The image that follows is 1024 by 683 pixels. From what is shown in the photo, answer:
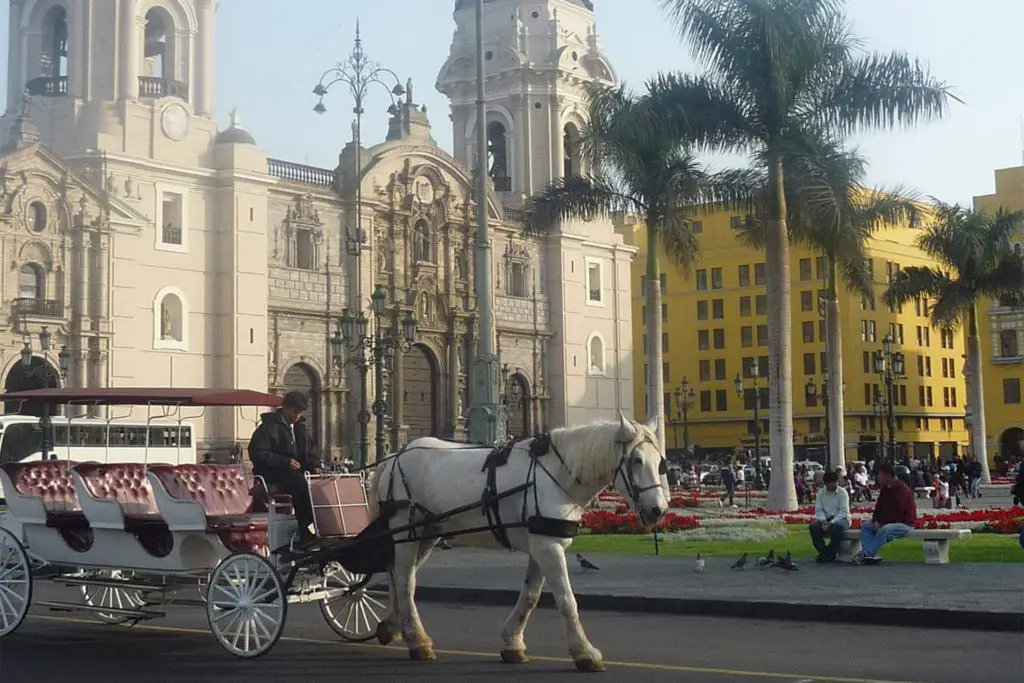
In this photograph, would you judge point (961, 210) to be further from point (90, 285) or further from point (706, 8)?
point (90, 285)

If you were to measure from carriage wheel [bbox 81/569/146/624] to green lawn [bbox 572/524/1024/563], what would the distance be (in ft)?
24.1

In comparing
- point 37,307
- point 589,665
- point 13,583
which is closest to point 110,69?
point 37,307

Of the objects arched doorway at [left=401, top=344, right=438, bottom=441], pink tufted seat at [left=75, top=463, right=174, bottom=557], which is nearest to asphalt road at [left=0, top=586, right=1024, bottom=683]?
pink tufted seat at [left=75, top=463, right=174, bottom=557]

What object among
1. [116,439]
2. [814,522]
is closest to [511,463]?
[814,522]

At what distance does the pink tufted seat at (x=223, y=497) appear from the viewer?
8.98m

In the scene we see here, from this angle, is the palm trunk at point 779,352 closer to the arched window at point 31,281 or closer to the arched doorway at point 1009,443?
the arched window at point 31,281

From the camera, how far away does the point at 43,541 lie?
991cm

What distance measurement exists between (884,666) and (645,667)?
1460mm

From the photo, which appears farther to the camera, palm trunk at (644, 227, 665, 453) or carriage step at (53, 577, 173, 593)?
palm trunk at (644, 227, 665, 453)

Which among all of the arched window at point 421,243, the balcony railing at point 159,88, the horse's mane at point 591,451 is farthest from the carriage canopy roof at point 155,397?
the arched window at point 421,243

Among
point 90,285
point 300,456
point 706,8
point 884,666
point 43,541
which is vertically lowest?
point 884,666

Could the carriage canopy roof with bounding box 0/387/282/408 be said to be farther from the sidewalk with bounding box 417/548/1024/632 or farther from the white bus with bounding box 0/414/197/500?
the white bus with bounding box 0/414/197/500

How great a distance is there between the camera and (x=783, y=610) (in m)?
10.9

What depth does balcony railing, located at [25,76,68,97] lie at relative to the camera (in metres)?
40.6
